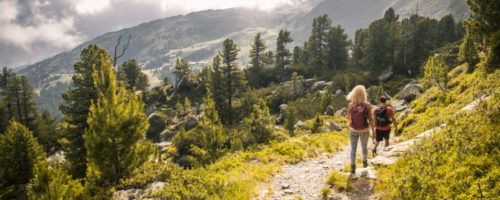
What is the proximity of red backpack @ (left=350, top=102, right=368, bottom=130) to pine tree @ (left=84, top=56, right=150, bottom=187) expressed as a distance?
768cm

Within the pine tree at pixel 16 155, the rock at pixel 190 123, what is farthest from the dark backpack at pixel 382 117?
the rock at pixel 190 123

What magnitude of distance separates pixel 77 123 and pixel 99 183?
1402cm

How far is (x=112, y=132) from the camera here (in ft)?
26.7

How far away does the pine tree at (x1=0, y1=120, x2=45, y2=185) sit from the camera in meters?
18.6

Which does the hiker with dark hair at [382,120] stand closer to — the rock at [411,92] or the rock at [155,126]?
the rock at [411,92]

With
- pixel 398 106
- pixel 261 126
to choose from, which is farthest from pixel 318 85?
pixel 261 126

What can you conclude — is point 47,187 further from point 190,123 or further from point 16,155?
point 190,123

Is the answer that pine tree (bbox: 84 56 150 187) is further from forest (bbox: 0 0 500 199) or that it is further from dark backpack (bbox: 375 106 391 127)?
dark backpack (bbox: 375 106 391 127)

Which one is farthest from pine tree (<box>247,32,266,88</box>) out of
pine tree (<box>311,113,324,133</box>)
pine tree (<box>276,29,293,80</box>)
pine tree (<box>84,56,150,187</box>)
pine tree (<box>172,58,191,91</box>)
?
pine tree (<box>84,56,150,187</box>)

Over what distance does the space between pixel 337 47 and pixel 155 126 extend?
4497 cm

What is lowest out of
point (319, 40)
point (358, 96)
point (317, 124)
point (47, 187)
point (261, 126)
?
point (317, 124)

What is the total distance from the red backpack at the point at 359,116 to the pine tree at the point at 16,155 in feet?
82.8

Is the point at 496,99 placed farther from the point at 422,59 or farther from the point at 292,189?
the point at 422,59

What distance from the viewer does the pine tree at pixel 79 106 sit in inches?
683
